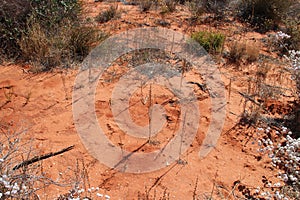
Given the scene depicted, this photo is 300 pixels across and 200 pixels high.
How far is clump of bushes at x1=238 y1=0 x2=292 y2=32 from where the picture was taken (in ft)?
19.7

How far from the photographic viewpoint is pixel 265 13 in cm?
615

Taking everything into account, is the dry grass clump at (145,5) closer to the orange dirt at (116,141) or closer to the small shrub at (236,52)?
the small shrub at (236,52)

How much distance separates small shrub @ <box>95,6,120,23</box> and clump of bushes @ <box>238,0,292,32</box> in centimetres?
251

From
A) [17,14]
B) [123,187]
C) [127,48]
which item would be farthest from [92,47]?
[123,187]

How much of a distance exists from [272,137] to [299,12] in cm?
375

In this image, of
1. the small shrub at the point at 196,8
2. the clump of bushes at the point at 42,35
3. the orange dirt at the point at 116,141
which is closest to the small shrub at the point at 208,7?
the small shrub at the point at 196,8

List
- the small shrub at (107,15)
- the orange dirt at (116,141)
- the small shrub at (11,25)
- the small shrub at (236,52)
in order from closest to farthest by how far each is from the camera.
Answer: the orange dirt at (116,141)
the small shrub at (11,25)
the small shrub at (236,52)
the small shrub at (107,15)

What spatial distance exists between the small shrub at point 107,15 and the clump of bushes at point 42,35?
0.76 meters

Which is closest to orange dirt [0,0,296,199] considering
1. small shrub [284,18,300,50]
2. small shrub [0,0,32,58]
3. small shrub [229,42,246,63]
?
small shrub [229,42,246,63]

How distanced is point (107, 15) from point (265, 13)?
9.88 feet

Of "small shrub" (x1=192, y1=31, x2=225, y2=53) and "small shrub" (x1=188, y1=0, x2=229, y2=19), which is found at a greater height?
"small shrub" (x1=188, y1=0, x2=229, y2=19)

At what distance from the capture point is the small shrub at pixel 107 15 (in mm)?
5891

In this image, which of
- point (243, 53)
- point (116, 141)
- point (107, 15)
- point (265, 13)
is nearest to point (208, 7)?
point (265, 13)

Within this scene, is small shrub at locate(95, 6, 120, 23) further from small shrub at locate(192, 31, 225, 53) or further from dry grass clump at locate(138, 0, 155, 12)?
small shrub at locate(192, 31, 225, 53)
